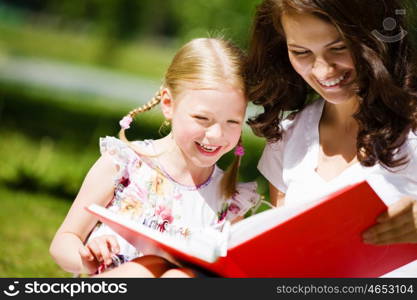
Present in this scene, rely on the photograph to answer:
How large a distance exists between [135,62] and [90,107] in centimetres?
1133

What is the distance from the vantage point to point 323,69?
7.55ft

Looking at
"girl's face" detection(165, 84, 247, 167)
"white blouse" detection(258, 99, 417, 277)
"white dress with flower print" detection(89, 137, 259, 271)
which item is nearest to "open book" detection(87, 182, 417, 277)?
"white blouse" detection(258, 99, 417, 277)

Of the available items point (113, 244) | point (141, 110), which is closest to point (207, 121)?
point (141, 110)

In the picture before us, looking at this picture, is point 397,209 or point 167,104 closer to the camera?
point 397,209

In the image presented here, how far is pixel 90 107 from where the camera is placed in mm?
9727

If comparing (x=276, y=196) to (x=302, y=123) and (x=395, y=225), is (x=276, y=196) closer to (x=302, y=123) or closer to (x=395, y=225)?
(x=302, y=123)

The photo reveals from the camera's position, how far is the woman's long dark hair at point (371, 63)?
89.7 inches

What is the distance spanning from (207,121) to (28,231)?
214 centimetres

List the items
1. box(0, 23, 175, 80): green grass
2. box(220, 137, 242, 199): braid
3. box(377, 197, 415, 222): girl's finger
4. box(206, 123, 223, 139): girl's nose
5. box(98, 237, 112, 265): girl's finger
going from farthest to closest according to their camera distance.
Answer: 1. box(0, 23, 175, 80): green grass
2. box(220, 137, 242, 199): braid
3. box(206, 123, 223, 139): girl's nose
4. box(98, 237, 112, 265): girl's finger
5. box(377, 197, 415, 222): girl's finger

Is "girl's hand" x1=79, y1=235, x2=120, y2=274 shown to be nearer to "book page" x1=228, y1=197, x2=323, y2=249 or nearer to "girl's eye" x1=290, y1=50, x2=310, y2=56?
"book page" x1=228, y1=197, x2=323, y2=249

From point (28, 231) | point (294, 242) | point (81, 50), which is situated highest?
point (294, 242)

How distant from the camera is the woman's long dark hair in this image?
228 cm

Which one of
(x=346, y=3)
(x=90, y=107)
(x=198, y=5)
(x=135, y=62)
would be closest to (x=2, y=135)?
(x=198, y=5)

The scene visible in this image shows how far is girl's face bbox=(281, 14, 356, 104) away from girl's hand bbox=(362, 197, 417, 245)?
1.47 ft
